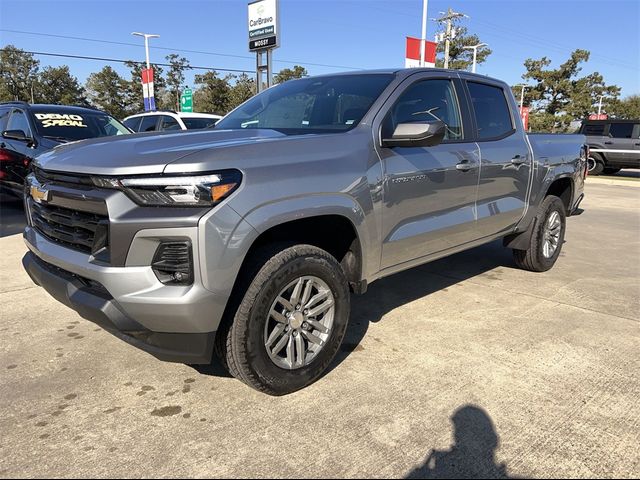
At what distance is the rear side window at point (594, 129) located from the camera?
1833 centimetres

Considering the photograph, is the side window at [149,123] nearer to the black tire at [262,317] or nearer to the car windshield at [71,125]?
the car windshield at [71,125]

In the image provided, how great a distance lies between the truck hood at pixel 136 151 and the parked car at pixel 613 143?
728 inches

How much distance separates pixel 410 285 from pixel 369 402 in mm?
2293

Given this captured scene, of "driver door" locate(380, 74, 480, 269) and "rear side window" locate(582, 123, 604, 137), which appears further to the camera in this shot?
"rear side window" locate(582, 123, 604, 137)

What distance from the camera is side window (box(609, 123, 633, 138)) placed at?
17719 millimetres

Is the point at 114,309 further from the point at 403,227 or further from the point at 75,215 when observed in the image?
the point at 403,227

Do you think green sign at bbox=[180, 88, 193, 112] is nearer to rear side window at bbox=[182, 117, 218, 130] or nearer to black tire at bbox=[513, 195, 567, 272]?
rear side window at bbox=[182, 117, 218, 130]

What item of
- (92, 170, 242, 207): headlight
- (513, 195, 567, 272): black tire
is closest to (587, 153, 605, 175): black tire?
(513, 195, 567, 272): black tire

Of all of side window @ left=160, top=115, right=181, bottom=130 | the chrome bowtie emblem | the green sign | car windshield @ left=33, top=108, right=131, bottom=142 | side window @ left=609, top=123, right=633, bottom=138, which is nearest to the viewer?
the chrome bowtie emblem

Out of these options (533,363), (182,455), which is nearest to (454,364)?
(533,363)

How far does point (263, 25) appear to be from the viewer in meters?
13.8

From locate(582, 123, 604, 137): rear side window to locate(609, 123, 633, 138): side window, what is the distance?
0.33 m

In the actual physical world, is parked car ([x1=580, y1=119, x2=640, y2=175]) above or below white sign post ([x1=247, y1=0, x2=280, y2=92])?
below

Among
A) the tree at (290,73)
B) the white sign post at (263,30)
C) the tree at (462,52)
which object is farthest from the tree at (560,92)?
the white sign post at (263,30)
